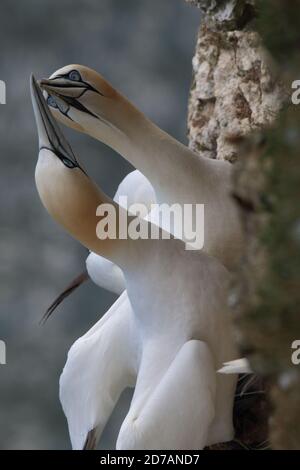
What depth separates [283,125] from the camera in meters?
1.34

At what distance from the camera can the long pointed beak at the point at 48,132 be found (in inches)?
87.6

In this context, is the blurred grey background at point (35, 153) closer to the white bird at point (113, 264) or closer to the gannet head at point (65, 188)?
the white bird at point (113, 264)

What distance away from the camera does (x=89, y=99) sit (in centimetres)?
258

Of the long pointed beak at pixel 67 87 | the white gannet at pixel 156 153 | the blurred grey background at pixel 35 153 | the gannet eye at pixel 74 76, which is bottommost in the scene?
the blurred grey background at pixel 35 153

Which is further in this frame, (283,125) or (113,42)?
(113,42)

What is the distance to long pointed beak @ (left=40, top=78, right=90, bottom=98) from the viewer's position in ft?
8.40

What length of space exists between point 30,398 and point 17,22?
5.59 feet

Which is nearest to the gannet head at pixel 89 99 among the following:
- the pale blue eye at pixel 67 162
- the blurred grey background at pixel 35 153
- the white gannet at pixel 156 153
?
the white gannet at pixel 156 153

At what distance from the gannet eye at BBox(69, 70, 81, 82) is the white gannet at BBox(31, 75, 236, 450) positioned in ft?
0.86

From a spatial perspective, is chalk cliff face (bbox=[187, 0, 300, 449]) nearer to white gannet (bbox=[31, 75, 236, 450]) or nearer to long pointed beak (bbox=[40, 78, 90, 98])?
white gannet (bbox=[31, 75, 236, 450])

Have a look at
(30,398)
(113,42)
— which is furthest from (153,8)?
(30,398)

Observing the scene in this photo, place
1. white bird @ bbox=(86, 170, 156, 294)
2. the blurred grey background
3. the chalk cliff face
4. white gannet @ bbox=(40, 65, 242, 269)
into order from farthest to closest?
the blurred grey background, white bird @ bbox=(86, 170, 156, 294), white gannet @ bbox=(40, 65, 242, 269), the chalk cliff face

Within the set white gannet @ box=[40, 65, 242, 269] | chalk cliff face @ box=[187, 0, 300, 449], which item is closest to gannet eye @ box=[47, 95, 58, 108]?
white gannet @ box=[40, 65, 242, 269]
